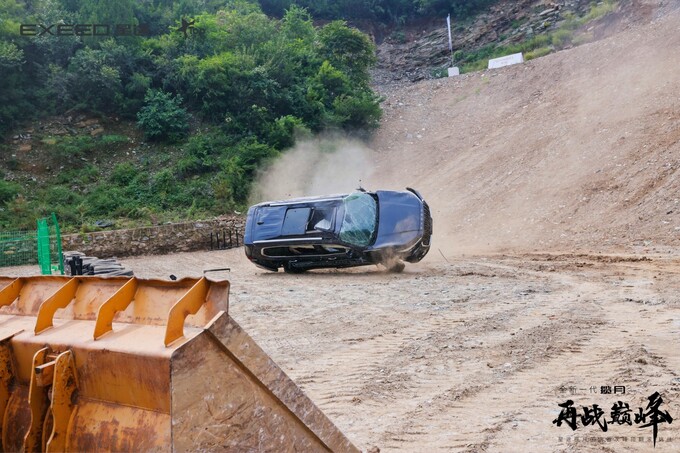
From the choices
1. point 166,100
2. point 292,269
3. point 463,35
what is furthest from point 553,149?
point 463,35

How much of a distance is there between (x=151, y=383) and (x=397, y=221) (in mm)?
12383

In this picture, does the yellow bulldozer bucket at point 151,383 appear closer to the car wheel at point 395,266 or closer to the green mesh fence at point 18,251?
the car wheel at point 395,266

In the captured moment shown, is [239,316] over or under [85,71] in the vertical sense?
under

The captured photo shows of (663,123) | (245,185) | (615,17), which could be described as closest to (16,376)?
(663,123)

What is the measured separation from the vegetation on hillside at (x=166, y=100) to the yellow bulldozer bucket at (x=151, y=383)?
23.7 m

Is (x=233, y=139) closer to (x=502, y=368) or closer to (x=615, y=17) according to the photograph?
(x=615, y=17)

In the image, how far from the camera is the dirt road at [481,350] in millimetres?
5453

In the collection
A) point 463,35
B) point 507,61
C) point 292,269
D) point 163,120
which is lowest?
point 292,269

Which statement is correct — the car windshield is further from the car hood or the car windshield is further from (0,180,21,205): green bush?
(0,180,21,205): green bush

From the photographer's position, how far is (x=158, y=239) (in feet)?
82.4

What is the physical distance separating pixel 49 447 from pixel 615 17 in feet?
143

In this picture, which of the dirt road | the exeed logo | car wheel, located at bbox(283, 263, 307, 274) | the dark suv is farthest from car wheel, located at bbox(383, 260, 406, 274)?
the exeed logo

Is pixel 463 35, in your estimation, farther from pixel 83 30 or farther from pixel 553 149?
pixel 553 149

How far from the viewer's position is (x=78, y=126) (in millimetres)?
34188
